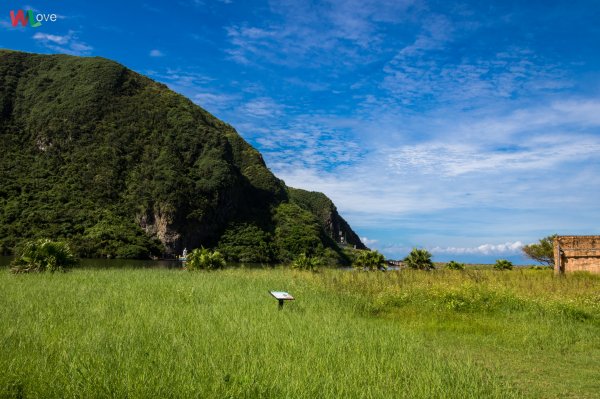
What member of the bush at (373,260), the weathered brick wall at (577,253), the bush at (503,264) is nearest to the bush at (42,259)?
the bush at (373,260)

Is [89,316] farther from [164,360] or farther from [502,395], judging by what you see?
[502,395]

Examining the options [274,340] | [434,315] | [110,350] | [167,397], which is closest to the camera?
[167,397]

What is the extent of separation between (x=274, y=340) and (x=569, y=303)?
10100mm

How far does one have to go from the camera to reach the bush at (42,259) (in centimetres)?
2202

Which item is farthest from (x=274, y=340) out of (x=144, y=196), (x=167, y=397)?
(x=144, y=196)

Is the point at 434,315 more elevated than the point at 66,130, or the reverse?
the point at 66,130

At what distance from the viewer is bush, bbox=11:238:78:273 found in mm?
22016

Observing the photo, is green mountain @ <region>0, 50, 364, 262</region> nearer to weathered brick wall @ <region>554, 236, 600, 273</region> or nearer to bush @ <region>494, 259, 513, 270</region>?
bush @ <region>494, 259, 513, 270</region>

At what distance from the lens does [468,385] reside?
6.47 meters

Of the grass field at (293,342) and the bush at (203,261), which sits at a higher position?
the bush at (203,261)

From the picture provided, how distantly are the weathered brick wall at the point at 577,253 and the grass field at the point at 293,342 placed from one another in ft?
30.3

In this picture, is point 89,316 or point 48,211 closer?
point 89,316

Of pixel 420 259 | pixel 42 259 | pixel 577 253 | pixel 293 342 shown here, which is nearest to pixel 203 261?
pixel 42 259

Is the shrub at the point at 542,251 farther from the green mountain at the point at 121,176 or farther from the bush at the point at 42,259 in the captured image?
the green mountain at the point at 121,176
